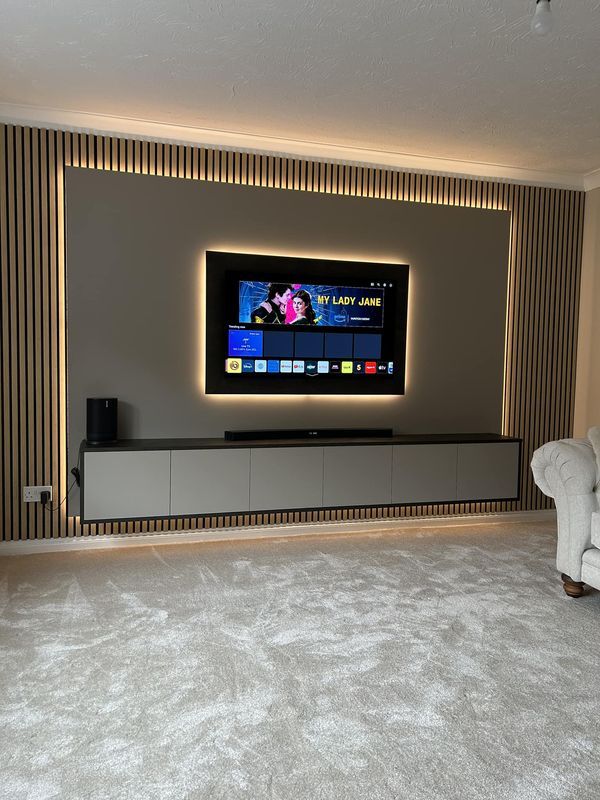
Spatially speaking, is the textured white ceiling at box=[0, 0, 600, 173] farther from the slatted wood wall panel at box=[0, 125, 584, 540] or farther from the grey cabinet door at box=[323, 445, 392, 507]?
the grey cabinet door at box=[323, 445, 392, 507]

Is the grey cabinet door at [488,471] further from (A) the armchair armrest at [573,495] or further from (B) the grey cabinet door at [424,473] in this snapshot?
(A) the armchair armrest at [573,495]

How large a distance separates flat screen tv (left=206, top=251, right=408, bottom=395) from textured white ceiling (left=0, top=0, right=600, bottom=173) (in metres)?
0.90

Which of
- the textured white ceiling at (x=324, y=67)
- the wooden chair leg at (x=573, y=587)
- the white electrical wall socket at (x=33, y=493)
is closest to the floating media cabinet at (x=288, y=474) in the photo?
the white electrical wall socket at (x=33, y=493)

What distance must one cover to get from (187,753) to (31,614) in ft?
4.67

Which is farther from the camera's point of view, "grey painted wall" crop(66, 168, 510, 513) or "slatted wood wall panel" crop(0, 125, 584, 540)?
"grey painted wall" crop(66, 168, 510, 513)

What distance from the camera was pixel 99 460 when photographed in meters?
3.93

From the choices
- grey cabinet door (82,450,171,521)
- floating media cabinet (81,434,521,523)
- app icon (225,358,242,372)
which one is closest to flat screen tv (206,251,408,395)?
app icon (225,358,242,372)

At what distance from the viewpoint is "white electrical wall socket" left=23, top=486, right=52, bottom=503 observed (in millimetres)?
4156

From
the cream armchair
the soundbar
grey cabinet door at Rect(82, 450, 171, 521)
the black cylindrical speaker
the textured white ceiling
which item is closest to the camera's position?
the textured white ceiling

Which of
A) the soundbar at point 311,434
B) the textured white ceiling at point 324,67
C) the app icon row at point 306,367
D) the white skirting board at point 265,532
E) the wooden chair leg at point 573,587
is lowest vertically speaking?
the white skirting board at point 265,532

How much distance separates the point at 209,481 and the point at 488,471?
2049mm

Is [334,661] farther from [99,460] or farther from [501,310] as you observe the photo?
[501,310]

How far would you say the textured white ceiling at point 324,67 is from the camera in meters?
2.76

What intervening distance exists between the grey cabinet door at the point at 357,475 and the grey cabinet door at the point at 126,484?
109cm
